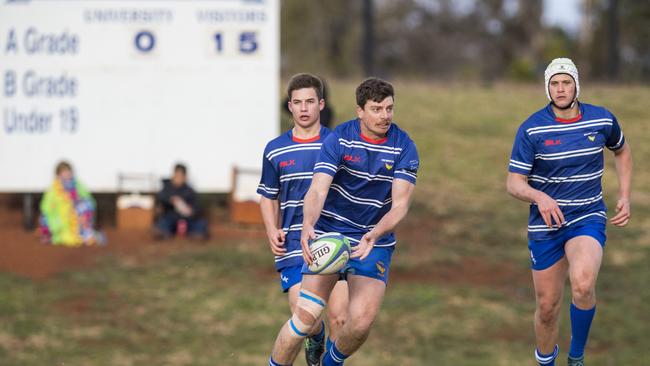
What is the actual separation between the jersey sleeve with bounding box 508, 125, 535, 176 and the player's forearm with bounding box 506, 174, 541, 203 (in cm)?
6

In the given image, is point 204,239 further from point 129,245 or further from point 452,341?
point 452,341

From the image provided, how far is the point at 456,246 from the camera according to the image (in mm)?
19734

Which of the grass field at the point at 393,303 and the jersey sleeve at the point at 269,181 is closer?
the jersey sleeve at the point at 269,181

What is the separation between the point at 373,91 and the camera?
8.23m

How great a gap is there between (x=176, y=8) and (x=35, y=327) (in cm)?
578

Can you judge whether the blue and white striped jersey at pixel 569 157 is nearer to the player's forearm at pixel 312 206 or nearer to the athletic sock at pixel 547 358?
the athletic sock at pixel 547 358

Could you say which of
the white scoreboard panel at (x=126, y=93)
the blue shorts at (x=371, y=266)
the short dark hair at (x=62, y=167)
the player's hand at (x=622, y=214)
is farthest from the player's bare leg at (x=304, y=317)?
the white scoreboard panel at (x=126, y=93)

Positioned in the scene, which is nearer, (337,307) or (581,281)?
(581,281)

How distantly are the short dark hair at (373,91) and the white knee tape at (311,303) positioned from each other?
142 centimetres

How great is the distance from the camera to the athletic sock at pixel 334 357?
28.7 ft

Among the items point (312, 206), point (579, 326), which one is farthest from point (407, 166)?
point (579, 326)

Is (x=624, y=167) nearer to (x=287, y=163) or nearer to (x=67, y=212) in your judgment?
(x=287, y=163)

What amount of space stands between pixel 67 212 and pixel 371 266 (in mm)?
10930

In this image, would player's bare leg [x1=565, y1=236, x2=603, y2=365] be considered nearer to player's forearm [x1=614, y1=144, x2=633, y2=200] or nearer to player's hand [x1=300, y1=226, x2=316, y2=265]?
player's forearm [x1=614, y1=144, x2=633, y2=200]
